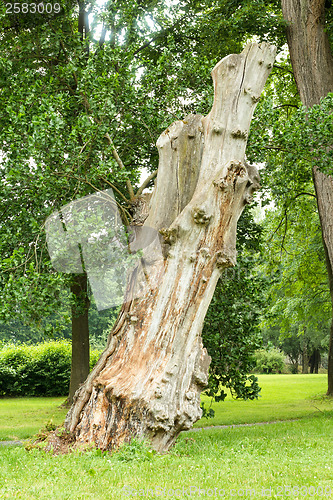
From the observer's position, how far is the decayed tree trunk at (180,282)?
6305mm

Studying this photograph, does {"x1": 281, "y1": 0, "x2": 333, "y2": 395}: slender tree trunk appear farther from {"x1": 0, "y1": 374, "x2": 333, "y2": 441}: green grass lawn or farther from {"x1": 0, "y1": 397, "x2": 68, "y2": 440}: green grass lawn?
{"x1": 0, "y1": 397, "x2": 68, "y2": 440}: green grass lawn

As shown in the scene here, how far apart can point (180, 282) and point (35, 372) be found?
15311 mm

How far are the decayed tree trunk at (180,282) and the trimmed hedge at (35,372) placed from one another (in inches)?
543

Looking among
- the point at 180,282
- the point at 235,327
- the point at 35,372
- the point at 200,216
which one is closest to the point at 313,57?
the point at 235,327

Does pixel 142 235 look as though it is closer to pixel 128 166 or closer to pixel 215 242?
pixel 215 242

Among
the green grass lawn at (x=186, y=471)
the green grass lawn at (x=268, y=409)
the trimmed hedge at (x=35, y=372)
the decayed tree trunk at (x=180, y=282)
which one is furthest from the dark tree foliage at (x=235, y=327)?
the trimmed hedge at (x=35, y=372)

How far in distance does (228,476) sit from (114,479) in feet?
4.00

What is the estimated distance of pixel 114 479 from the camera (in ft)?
15.3

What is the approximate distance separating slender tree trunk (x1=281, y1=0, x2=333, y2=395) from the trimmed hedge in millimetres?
12668

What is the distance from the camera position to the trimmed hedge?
19875 millimetres

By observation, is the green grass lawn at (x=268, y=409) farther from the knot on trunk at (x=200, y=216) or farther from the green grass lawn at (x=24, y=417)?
the knot on trunk at (x=200, y=216)

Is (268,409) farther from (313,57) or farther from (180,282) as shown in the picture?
(313,57)

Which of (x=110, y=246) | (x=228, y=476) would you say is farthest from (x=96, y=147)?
(x=228, y=476)

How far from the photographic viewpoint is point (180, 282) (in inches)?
268
